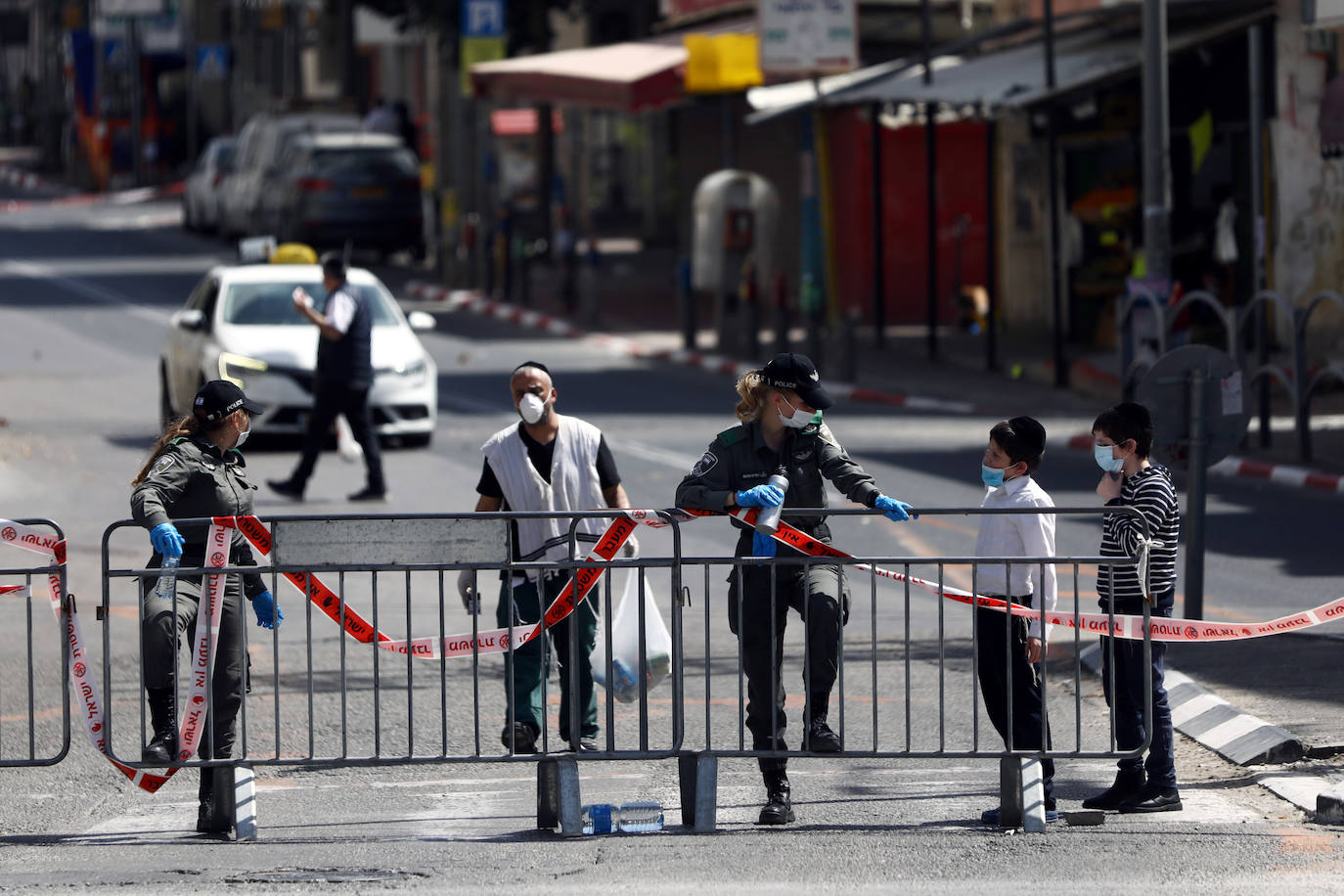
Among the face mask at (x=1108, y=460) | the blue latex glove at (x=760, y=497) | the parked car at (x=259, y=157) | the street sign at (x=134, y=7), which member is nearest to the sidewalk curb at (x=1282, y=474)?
the face mask at (x=1108, y=460)

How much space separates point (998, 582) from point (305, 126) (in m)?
33.4

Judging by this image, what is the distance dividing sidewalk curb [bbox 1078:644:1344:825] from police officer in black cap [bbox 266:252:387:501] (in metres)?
6.74

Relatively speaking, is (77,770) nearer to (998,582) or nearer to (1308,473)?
(998,582)

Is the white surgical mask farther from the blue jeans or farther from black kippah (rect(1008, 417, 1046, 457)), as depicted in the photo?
the blue jeans

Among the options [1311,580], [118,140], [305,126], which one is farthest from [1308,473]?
[118,140]

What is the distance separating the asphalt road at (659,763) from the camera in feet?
22.8

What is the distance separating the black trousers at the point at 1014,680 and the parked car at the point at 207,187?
36.0m

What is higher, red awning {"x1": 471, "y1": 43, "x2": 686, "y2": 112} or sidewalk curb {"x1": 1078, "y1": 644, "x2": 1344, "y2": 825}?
red awning {"x1": 471, "y1": 43, "x2": 686, "y2": 112}


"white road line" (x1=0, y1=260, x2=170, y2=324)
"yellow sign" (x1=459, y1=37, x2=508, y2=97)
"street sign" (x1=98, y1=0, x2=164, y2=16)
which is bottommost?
"white road line" (x1=0, y1=260, x2=170, y2=324)

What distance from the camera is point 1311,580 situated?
12.4 metres

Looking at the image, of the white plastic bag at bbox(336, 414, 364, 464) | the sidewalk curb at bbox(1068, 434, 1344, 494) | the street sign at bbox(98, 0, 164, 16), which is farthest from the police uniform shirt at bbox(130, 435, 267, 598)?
the street sign at bbox(98, 0, 164, 16)

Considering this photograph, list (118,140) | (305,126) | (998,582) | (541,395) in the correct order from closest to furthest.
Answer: (998,582)
(541,395)
(305,126)
(118,140)

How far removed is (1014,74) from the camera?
23812 millimetres

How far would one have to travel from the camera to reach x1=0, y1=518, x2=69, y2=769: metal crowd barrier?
7.60 meters
